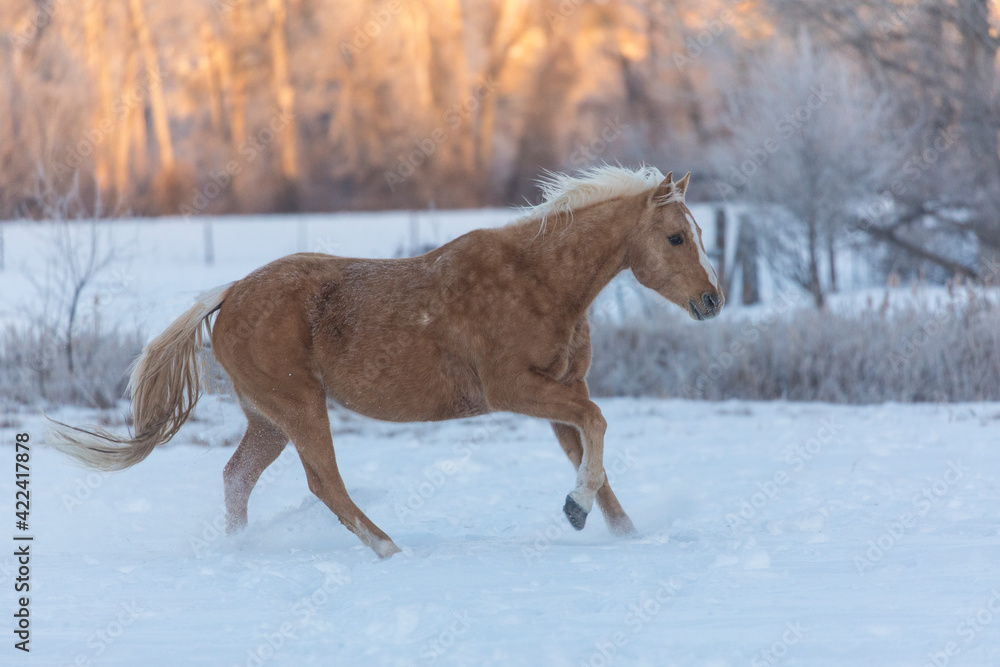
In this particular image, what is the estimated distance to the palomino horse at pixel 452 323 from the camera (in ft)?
14.0

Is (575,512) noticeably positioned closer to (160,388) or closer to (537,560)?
(537,560)

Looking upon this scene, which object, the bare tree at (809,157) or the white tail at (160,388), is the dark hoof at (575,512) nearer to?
the white tail at (160,388)

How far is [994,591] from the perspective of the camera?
326 centimetres

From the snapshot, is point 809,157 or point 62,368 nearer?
point 62,368

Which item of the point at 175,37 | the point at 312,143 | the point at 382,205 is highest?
the point at 175,37

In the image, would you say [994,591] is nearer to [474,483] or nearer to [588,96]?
[474,483]

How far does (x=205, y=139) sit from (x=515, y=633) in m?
19.9

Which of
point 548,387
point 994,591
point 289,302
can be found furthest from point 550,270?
point 994,591
